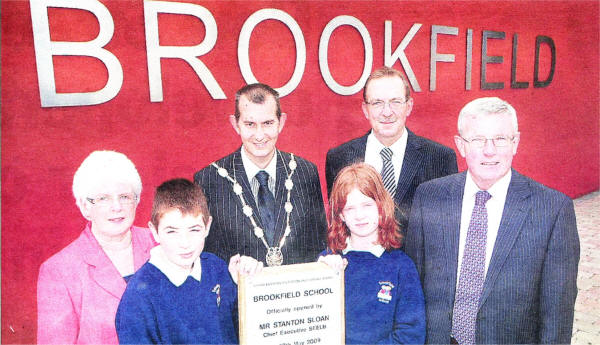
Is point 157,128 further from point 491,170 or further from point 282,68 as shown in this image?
point 491,170

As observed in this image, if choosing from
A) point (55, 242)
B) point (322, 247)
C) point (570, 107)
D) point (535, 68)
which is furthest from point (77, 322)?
point (570, 107)

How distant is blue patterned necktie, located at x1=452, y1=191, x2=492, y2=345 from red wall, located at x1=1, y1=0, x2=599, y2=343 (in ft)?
4.35

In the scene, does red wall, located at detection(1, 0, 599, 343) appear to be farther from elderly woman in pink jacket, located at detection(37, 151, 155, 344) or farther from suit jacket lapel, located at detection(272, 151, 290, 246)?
suit jacket lapel, located at detection(272, 151, 290, 246)

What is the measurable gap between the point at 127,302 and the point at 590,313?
327cm

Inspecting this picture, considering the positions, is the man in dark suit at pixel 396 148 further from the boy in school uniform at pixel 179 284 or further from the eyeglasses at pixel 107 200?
the eyeglasses at pixel 107 200

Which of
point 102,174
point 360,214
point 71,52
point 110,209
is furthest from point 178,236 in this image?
point 71,52

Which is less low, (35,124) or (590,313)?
(35,124)

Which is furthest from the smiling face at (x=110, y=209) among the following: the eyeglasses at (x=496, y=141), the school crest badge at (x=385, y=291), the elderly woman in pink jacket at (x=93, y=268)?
the eyeglasses at (x=496, y=141)

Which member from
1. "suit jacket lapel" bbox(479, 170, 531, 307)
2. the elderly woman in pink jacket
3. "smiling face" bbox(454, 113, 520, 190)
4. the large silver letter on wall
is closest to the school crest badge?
"suit jacket lapel" bbox(479, 170, 531, 307)

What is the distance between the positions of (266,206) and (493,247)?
1.03 m

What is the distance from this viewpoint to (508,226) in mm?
1629

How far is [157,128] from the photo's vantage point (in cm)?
221

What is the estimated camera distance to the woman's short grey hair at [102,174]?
5.18 feet

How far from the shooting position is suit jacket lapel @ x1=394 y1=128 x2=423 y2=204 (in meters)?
2.07
